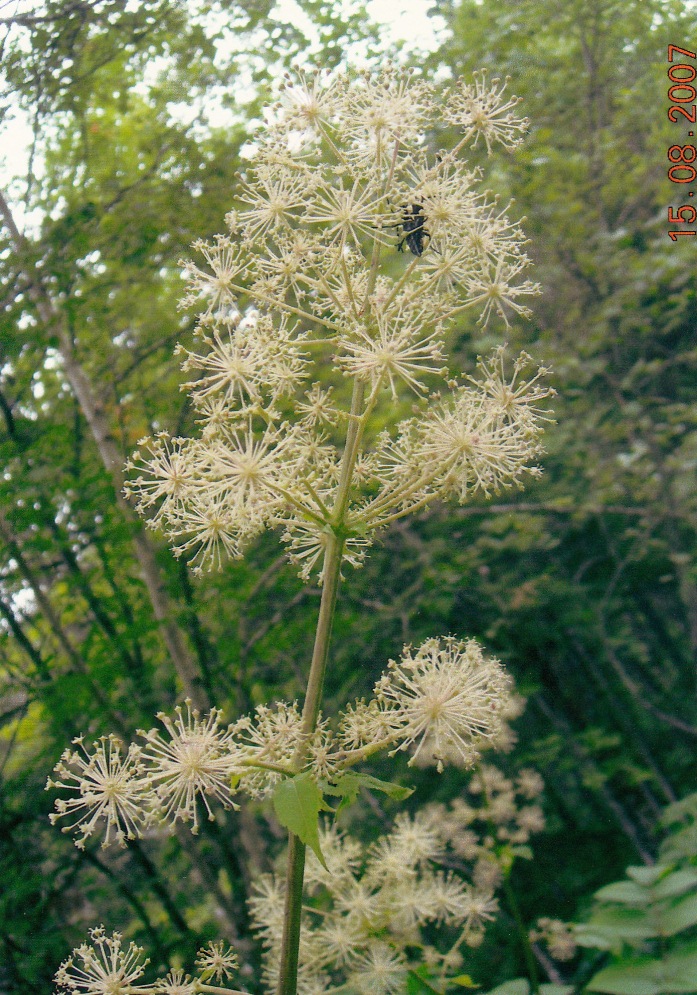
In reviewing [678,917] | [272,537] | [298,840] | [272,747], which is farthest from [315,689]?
[272,537]

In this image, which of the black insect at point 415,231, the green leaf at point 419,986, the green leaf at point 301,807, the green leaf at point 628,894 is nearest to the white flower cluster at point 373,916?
the green leaf at point 419,986

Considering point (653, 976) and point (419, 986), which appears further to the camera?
point (653, 976)

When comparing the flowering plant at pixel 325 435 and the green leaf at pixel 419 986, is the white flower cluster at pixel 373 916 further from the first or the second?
the flowering plant at pixel 325 435

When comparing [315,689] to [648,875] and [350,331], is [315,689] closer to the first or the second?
[350,331]

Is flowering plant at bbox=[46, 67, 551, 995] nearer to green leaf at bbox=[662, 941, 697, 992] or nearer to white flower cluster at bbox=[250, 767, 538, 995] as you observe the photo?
white flower cluster at bbox=[250, 767, 538, 995]

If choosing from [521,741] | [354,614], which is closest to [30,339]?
[354,614]

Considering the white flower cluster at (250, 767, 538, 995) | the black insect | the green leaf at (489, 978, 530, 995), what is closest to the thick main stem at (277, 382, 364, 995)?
the black insect

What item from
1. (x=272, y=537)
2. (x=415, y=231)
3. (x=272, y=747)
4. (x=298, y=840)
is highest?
(x=272, y=537)
